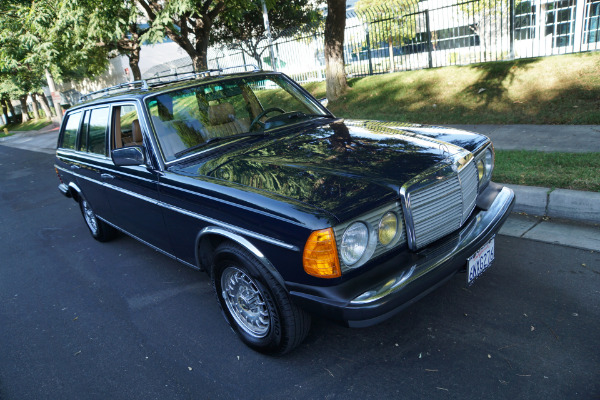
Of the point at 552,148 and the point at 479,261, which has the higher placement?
the point at 479,261

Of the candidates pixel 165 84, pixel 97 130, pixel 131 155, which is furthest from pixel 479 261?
pixel 97 130

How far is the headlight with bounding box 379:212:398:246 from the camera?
2.47m

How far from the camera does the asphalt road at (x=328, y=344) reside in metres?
2.51

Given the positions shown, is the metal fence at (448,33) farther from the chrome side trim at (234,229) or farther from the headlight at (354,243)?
Answer: the headlight at (354,243)

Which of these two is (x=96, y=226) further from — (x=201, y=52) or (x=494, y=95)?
(x=201, y=52)

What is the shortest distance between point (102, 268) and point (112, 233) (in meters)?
0.79

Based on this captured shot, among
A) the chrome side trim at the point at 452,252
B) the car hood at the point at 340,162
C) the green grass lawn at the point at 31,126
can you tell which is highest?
the car hood at the point at 340,162

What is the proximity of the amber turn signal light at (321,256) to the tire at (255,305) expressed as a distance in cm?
33

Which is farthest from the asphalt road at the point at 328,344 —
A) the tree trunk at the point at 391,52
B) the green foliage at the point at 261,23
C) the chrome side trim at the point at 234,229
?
the green foliage at the point at 261,23

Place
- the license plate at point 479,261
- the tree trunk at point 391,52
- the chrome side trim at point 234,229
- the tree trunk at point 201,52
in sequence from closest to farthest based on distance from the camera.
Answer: the chrome side trim at point 234,229 → the license plate at point 479,261 → the tree trunk at point 391,52 → the tree trunk at point 201,52

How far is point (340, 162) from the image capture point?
287 centimetres

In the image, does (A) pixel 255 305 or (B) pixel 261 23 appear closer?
(A) pixel 255 305

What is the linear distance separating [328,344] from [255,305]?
0.57 metres

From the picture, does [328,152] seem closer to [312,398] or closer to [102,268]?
[312,398]
